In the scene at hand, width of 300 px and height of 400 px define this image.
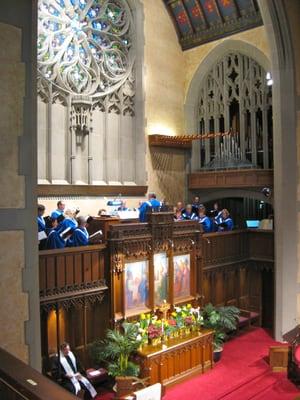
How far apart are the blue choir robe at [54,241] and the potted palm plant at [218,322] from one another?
4275mm

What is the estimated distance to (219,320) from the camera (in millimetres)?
10969

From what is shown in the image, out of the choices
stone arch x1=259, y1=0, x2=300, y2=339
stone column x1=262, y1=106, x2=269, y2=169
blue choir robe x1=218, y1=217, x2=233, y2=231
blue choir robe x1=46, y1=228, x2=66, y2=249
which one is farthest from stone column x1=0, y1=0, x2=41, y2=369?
stone column x1=262, y1=106, x2=269, y2=169

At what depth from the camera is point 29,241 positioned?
6301 mm

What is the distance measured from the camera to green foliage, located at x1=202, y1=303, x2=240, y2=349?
35.6 feet

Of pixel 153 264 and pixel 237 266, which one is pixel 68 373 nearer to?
pixel 153 264

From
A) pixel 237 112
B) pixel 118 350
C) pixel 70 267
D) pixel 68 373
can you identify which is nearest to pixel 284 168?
pixel 237 112

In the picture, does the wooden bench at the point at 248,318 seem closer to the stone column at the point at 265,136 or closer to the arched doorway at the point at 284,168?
the arched doorway at the point at 284,168

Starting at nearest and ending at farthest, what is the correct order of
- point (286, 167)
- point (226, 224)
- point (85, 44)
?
point (286, 167), point (226, 224), point (85, 44)

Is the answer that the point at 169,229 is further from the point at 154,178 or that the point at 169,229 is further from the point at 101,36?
the point at 101,36

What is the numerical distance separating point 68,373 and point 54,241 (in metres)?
A: 2.55

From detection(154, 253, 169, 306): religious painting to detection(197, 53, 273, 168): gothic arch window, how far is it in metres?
5.26

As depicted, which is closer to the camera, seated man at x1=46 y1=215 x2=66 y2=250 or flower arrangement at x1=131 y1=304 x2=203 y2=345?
seated man at x1=46 y1=215 x2=66 y2=250

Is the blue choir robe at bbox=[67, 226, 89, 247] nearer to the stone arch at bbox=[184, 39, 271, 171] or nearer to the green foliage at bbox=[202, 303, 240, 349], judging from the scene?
the green foliage at bbox=[202, 303, 240, 349]

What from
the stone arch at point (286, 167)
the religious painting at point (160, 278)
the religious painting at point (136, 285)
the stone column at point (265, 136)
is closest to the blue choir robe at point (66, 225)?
the religious painting at point (136, 285)
